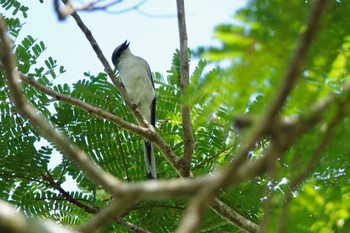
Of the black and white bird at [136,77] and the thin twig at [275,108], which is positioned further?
the black and white bird at [136,77]

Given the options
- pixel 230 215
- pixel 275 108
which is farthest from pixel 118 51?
pixel 275 108

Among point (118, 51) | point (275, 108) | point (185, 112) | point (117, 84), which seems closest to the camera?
point (275, 108)

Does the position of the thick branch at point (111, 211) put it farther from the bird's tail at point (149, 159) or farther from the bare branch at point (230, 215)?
the bird's tail at point (149, 159)

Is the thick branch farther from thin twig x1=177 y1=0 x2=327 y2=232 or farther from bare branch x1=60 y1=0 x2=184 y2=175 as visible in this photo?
bare branch x1=60 y1=0 x2=184 y2=175

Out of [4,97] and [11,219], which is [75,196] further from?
[11,219]

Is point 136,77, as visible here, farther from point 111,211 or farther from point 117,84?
point 111,211

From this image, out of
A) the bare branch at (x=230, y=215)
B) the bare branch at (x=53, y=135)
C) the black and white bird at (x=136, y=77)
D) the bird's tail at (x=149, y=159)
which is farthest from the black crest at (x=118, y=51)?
the bare branch at (x=53, y=135)

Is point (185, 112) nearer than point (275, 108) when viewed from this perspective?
No

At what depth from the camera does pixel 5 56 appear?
1.89 m

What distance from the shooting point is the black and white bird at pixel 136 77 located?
26.0 ft

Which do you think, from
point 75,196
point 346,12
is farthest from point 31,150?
point 346,12

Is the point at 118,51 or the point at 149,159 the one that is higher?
the point at 118,51

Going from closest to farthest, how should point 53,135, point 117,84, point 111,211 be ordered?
1. point 111,211
2. point 53,135
3. point 117,84

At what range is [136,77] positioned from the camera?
8570 mm
